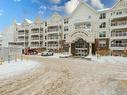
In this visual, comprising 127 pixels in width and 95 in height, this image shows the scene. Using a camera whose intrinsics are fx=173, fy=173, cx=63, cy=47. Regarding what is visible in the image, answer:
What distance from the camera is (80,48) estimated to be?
2042 inches

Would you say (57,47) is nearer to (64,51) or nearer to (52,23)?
(64,51)

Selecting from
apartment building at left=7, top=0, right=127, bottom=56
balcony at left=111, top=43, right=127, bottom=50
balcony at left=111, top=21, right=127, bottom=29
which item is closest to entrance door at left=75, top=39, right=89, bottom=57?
apartment building at left=7, top=0, right=127, bottom=56

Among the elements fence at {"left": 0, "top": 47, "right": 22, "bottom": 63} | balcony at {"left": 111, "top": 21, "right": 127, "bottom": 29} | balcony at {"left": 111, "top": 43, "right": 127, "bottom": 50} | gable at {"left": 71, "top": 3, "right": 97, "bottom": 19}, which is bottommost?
fence at {"left": 0, "top": 47, "right": 22, "bottom": 63}

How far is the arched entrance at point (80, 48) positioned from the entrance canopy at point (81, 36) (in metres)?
1.76

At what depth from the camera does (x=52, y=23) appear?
6612 cm

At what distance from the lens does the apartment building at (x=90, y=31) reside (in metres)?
47.0

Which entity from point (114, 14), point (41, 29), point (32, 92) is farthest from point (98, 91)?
point (41, 29)

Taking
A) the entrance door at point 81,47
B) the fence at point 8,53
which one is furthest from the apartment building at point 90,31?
the fence at point 8,53

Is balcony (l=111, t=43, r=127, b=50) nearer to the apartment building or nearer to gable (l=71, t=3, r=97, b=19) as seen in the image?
the apartment building

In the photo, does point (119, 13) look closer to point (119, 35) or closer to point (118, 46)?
point (119, 35)

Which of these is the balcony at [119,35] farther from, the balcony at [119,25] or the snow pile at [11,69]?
the snow pile at [11,69]

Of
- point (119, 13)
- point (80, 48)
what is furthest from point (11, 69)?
point (119, 13)

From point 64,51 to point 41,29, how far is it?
1796cm

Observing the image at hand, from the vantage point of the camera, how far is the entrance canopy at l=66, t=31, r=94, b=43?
1897 inches
